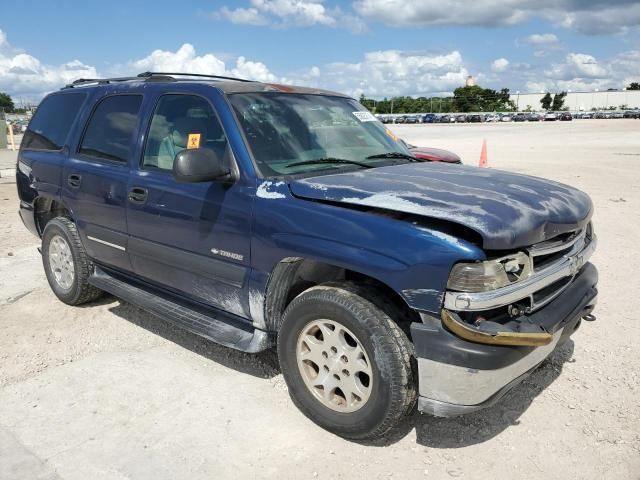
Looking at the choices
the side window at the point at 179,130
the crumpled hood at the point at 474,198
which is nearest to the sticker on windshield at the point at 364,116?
the crumpled hood at the point at 474,198

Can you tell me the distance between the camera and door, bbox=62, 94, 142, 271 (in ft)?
13.8

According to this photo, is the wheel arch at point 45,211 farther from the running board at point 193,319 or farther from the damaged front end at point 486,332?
the damaged front end at point 486,332

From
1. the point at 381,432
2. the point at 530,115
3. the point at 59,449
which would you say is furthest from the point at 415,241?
the point at 530,115

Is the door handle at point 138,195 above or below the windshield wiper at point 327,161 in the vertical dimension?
below

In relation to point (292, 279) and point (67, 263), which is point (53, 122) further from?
point (292, 279)

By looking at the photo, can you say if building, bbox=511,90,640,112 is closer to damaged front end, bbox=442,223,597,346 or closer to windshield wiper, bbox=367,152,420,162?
windshield wiper, bbox=367,152,420,162

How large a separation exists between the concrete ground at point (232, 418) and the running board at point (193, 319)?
0.36 m

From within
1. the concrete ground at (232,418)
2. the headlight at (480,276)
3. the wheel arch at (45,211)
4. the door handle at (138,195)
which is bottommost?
the concrete ground at (232,418)

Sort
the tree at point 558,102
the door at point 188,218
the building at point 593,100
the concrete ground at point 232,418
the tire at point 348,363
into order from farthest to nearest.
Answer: the building at point 593,100 → the tree at point 558,102 → the door at point 188,218 → the concrete ground at point 232,418 → the tire at point 348,363

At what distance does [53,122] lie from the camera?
17.2 feet

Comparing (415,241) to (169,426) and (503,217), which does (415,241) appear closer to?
(503,217)

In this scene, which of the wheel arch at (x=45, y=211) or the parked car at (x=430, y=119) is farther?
the parked car at (x=430, y=119)

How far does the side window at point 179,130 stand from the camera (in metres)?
3.64

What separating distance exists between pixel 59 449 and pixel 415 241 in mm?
2192
